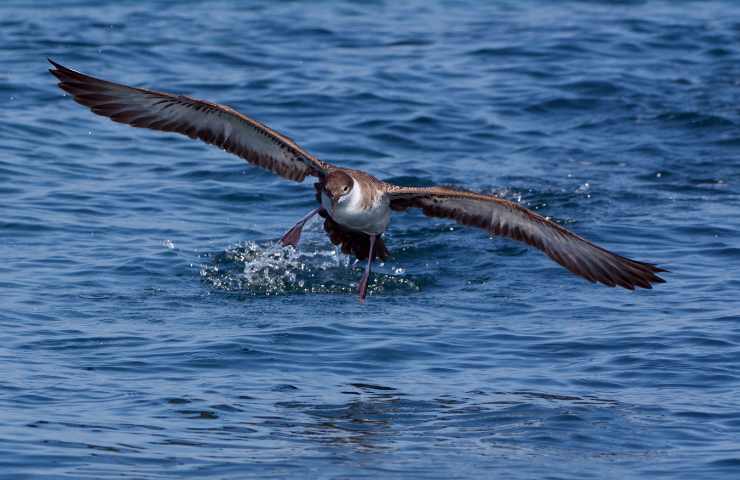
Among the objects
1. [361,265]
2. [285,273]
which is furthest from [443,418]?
[361,265]

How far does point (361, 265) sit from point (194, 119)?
2.82 metres

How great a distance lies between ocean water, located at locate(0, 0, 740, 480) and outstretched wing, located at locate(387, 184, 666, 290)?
2.53 feet

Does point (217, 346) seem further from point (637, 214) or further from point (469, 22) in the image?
point (469, 22)

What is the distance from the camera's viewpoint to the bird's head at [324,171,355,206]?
9734mm

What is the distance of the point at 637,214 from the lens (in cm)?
1432

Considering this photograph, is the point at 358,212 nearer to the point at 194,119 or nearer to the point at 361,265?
the point at 194,119

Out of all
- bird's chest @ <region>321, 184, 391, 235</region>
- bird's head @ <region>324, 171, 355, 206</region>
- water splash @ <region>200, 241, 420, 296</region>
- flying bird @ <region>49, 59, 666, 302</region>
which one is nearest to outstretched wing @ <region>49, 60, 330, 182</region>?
flying bird @ <region>49, 59, 666, 302</region>

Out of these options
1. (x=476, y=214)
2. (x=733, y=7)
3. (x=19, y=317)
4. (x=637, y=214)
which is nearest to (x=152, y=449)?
(x=19, y=317)

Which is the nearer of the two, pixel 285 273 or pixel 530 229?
pixel 530 229

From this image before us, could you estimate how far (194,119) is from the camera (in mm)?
10641

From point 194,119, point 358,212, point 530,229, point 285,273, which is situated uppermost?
point 194,119

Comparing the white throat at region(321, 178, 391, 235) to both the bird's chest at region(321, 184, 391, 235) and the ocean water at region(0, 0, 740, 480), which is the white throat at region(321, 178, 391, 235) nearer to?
the bird's chest at region(321, 184, 391, 235)

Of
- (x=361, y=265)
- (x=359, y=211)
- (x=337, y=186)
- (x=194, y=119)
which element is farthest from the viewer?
(x=361, y=265)

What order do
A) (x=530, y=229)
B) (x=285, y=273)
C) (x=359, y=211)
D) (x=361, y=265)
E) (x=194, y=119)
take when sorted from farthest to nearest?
1. (x=361, y=265)
2. (x=285, y=273)
3. (x=194, y=119)
4. (x=530, y=229)
5. (x=359, y=211)
